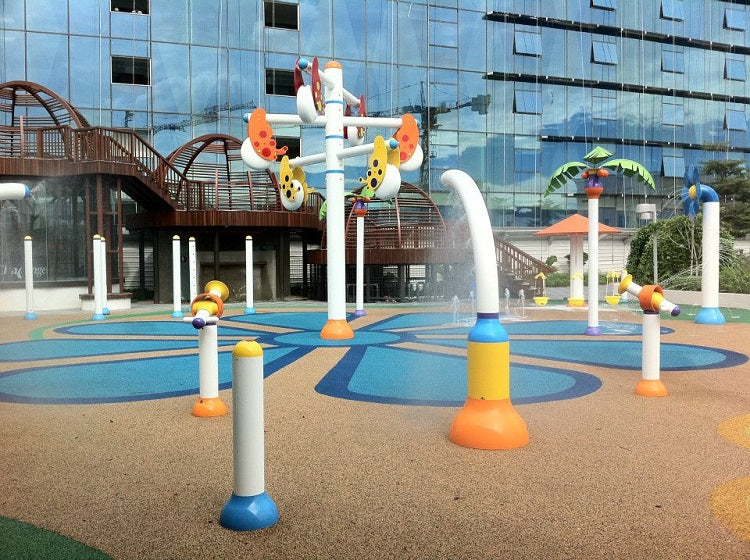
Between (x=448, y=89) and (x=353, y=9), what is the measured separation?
6.29 metres

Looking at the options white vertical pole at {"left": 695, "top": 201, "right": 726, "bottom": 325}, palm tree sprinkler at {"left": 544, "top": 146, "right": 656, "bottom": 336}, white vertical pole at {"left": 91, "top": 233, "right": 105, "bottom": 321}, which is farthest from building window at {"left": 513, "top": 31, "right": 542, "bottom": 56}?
white vertical pole at {"left": 91, "top": 233, "right": 105, "bottom": 321}

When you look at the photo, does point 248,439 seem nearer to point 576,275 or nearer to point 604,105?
point 576,275

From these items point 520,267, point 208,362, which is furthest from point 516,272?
point 208,362

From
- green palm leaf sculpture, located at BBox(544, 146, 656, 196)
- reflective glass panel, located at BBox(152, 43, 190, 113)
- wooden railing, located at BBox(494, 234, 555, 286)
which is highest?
reflective glass panel, located at BBox(152, 43, 190, 113)

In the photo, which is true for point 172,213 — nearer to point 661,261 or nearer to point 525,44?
point 661,261

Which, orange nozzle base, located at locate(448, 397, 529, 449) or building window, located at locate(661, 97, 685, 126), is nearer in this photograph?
orange nozzle base, located at locate(448, 397, 529, 449)

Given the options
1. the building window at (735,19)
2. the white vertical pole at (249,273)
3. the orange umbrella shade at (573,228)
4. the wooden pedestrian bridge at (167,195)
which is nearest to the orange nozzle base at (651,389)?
the wooden pedestrian bridge at (167,195)

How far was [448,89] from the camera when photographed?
3469cm

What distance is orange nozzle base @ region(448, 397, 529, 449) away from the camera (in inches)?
198

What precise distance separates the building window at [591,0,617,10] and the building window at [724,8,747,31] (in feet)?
29.5

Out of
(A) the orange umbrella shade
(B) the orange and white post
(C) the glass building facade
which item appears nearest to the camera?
(B) the orange and white post

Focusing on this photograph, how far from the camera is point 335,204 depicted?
12.0 m

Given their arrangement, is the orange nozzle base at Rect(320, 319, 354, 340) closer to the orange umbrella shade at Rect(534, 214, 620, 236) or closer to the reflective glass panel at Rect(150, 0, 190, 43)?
the orange umbrella shade at Rect(534, 214, 620, 236)

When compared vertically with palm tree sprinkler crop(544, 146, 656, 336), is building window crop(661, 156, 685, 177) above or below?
above
